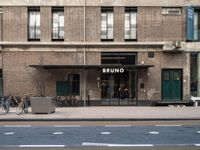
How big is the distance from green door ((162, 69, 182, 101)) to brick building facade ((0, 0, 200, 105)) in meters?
0.13

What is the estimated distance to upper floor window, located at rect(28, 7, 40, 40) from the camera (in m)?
36.7

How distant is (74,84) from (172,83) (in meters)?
7.84

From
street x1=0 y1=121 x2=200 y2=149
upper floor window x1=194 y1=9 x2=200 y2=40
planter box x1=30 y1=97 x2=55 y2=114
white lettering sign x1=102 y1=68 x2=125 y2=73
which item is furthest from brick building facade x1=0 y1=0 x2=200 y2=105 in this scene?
street x1=0 y1=121 x2=200 y2=149

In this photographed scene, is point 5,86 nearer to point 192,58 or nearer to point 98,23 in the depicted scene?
point 98,23

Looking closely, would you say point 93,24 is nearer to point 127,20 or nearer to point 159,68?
point 127,20

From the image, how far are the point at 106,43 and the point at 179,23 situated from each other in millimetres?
6020

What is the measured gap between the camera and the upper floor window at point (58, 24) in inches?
1441

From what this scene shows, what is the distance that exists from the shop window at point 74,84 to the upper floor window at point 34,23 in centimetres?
413

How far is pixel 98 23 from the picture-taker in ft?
120

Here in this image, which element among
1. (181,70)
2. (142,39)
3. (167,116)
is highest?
(142,39)

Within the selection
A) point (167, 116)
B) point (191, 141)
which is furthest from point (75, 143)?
point (167, 116)

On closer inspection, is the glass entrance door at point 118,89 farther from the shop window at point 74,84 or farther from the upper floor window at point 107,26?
the upper floor window at point 107,26

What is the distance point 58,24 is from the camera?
36.6m

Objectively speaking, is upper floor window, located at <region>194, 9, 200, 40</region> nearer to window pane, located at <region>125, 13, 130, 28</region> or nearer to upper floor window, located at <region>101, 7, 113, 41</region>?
window pane, located at <region>125, 13, 130, 28</region>
